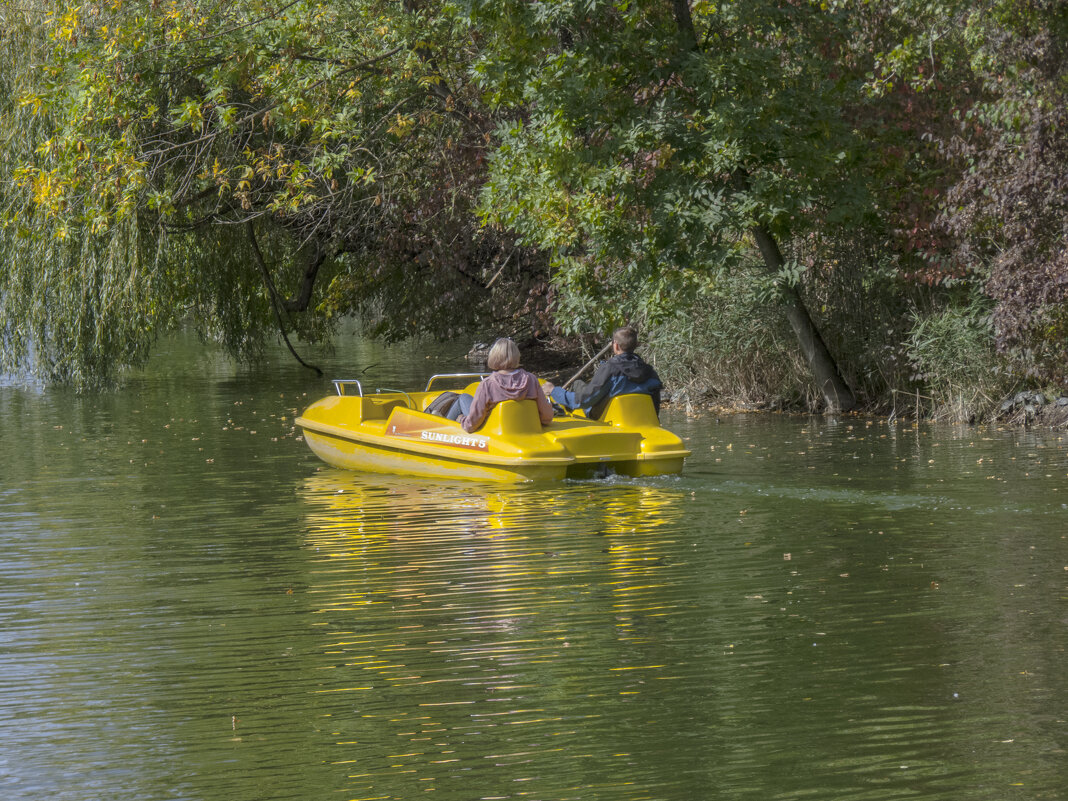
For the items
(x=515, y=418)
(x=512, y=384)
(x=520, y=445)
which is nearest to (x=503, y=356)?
(x=512, y=384)

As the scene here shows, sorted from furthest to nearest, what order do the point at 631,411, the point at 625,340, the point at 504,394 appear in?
the point at 625,340, the point at 631,411, the point at 504,394

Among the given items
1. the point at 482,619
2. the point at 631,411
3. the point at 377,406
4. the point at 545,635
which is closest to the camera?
the point at 545,635

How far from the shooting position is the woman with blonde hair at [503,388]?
1212 cm

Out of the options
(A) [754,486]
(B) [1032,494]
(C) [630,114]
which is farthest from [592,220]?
(B) [1032,494]

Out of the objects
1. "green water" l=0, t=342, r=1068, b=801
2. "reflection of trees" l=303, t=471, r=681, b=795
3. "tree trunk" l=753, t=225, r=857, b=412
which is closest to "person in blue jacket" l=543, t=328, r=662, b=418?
"green water" l=0, t=342, r=1068, b=801

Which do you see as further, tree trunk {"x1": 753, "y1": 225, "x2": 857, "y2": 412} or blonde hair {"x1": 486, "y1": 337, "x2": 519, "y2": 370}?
tree trunk {"x1": 753, "y1": 225, "x2": 857, "y2": 412}

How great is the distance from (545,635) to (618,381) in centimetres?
588

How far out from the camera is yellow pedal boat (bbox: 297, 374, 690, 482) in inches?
469

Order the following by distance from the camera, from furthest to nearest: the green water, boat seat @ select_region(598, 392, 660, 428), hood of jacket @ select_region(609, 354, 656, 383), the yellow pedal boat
A: hood of jacket @ select_region(609, 354, 656, 383), boat seat @ select_region(598, 392, 660, 428), the yellow pedal boat, the green water

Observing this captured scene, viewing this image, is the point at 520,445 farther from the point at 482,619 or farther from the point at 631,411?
the point at 482,619

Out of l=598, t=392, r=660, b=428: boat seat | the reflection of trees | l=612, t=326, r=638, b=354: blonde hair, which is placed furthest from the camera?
l=612, t=326, r=638, b=354: blonde hair

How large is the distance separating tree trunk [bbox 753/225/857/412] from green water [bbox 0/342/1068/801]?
456 centimetres

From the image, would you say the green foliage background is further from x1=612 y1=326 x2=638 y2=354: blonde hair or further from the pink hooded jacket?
the pink hooded jacket

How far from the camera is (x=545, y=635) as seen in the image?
6945 millimetres
